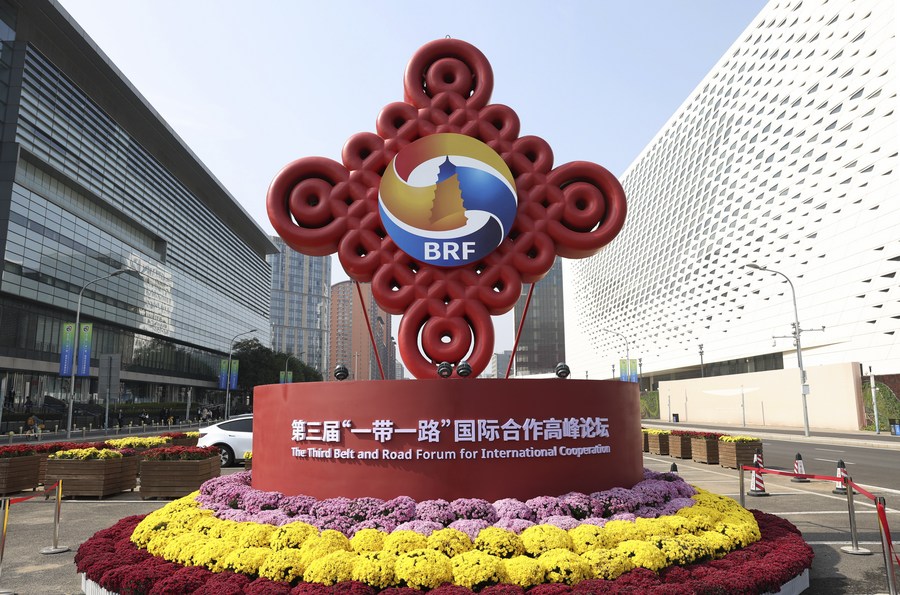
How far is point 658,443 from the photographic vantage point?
25062mm

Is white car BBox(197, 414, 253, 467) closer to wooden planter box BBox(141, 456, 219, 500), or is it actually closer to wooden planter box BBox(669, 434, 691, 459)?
wooden planter box BBox(141, 456, 219, 500)

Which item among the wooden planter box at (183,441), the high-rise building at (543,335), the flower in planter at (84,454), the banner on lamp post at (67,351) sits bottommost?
the wooden planter box at (183,441)

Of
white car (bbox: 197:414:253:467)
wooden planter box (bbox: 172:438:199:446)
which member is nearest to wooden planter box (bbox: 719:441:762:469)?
white car (bbox: 197:414:253:467)

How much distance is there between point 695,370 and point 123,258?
201 feet

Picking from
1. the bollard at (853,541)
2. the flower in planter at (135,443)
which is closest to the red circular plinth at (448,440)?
the bollard at (853,541)

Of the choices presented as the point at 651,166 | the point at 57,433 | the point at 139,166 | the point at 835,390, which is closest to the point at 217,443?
the point at 57,433

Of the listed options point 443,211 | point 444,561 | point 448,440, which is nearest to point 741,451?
point 443,211

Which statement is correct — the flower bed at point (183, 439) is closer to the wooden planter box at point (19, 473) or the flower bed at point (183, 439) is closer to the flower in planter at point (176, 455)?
the wooden planter box at point (19, 473)

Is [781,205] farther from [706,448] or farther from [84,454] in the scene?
[84,454]

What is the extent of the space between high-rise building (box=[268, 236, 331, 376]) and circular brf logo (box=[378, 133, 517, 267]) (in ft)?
492

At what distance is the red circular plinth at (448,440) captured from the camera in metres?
7.51

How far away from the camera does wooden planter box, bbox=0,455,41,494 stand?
1353 centimetres

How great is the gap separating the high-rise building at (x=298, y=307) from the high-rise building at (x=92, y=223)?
72.5m

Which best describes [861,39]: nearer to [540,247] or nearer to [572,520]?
[540,247]
